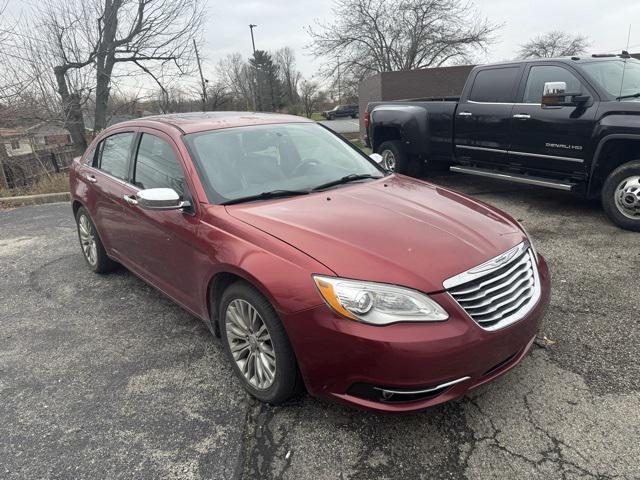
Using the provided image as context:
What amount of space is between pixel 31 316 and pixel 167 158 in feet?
6.84

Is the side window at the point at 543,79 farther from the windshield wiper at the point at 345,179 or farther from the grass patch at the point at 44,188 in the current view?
the grass patch at the point at 44,188

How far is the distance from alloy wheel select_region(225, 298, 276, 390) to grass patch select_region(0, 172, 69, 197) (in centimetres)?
909

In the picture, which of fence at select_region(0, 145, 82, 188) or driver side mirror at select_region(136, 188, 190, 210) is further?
fence at select_region(0, 145, 82, 188)

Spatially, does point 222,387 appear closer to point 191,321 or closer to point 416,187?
point 191,321

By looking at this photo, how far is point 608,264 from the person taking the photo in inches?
175

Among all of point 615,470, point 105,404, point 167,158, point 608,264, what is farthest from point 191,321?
point 608,264

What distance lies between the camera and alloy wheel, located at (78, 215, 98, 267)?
486cm

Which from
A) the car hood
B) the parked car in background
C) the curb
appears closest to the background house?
the curb

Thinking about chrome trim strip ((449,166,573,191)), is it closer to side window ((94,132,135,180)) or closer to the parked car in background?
side window ((94,132,135,180))

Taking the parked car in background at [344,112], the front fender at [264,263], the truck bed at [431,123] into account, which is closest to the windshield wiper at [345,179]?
the front fender at [264,263]

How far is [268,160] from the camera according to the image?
11.3ft

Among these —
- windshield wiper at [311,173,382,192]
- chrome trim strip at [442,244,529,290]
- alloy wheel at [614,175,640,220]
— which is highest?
windshield wiper at [311,173,382,192]

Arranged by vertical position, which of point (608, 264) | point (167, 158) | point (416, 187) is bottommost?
point (608, 264)

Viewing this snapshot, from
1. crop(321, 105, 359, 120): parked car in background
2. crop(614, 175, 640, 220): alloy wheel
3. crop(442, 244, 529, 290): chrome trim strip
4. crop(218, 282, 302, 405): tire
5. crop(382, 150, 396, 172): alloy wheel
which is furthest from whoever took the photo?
crop(321, 105, 359, 120): parked car in background
